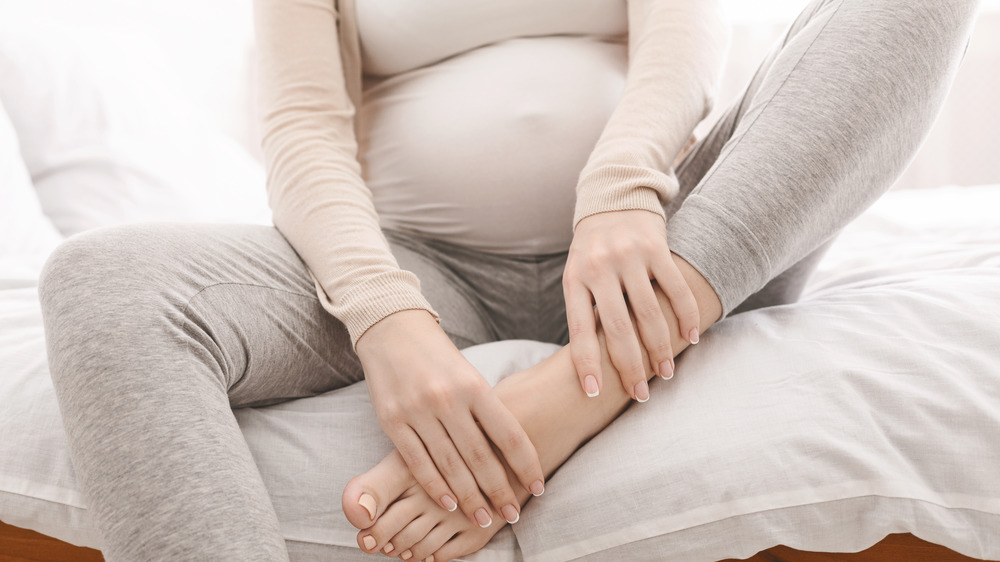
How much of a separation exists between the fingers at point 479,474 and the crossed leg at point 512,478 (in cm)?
1

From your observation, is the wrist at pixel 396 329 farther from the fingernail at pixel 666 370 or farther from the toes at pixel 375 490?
the fingernail at pixel 666 370

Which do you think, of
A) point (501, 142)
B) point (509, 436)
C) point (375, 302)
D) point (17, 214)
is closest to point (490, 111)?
point (501, 142)

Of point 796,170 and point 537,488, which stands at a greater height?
point 796,170

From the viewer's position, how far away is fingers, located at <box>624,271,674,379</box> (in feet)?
1.83

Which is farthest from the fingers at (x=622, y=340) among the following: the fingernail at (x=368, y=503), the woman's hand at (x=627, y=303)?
the fingernail at (x=368, y=503)

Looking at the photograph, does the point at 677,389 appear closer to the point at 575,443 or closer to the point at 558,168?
the point at 575,443

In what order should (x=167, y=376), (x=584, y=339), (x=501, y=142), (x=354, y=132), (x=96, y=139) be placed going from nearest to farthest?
(x=167, y=376) → (x=584, y=339) → (x=501, y=142) → (x=354, y=132) → (x=96, y=139)

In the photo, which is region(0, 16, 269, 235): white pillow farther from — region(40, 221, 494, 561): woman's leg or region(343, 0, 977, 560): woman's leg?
region(343, 0, 977, 560): woman's leg

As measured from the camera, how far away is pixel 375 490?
513 millimetres

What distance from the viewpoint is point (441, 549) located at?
1.71 ft

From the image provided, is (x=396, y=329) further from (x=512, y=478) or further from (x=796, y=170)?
(x=796, y=170)

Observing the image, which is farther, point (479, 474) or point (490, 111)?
point (490, 111)

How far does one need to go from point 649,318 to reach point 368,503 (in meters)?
0.27

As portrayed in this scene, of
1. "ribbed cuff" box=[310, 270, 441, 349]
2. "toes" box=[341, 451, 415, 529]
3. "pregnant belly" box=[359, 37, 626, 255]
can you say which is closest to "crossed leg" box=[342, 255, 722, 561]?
"toes" box=[341, 451, 415, 529]
